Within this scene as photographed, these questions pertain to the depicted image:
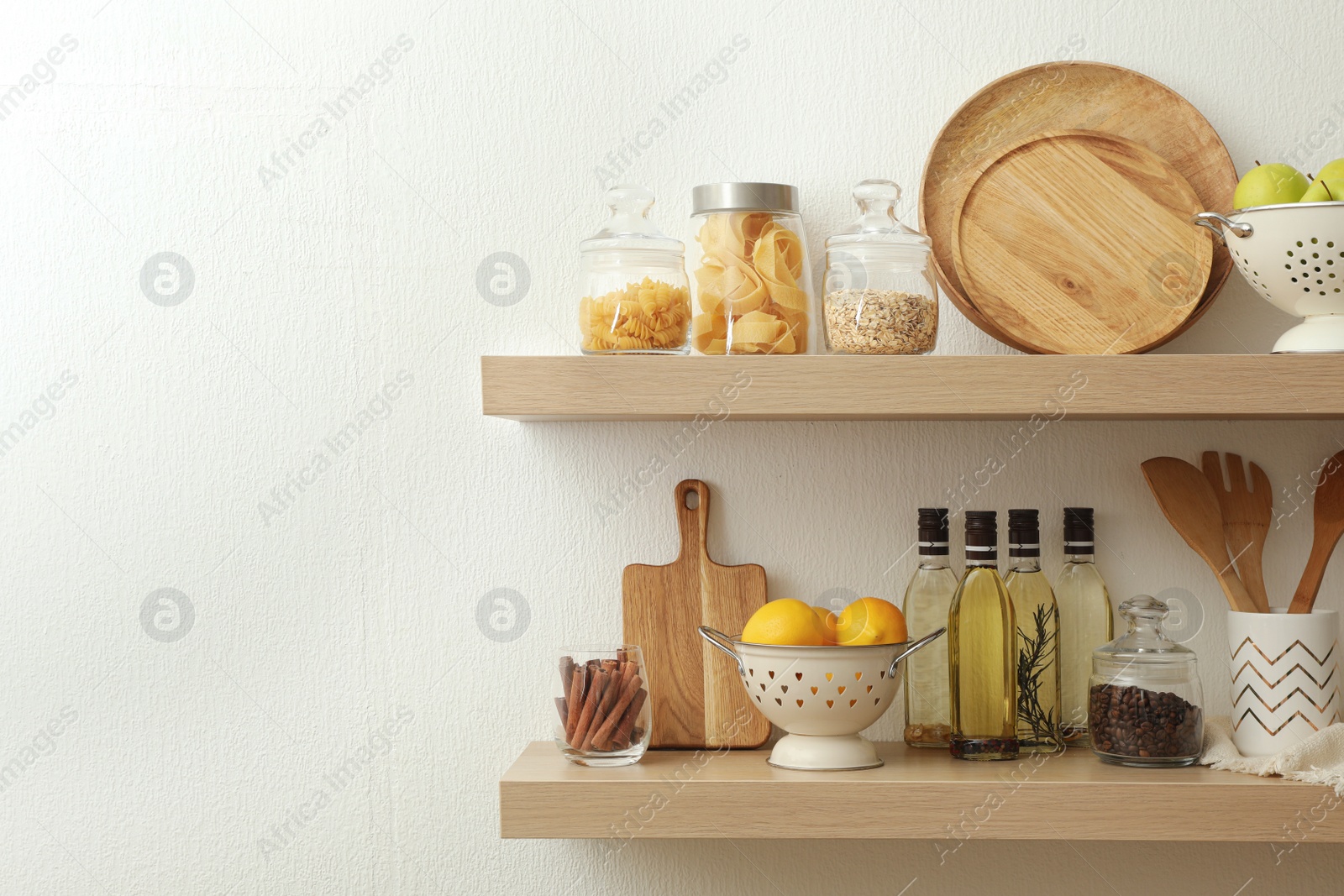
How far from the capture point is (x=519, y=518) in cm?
113

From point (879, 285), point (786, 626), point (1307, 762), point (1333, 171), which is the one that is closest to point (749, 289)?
point (879, 285)

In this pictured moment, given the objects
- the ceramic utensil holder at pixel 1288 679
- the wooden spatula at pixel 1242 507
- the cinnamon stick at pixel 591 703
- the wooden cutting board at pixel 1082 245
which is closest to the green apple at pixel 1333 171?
the wooden cutting board at pixel 1082 245

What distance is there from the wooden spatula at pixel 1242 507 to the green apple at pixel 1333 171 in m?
0.27

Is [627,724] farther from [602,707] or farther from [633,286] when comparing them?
[633,286]

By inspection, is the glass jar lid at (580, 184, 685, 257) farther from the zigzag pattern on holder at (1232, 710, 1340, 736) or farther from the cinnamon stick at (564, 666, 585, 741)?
the zigzag pattern on holder at (1232, 710, 1340, 736)

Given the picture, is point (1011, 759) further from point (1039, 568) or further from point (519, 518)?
point (519, 518)

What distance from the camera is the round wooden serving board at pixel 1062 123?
3.55 feet

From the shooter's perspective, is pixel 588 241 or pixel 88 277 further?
pixel 88 277

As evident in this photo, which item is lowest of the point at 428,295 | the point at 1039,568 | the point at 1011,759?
the point at 1011,759

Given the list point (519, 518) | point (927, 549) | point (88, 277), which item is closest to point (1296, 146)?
point (927, 549)

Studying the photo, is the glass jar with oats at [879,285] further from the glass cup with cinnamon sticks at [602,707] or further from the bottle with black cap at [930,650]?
the glass cup with cinnamon sticks at [602,707]

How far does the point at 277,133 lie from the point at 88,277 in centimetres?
24

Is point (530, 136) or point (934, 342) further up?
point (530, 136)

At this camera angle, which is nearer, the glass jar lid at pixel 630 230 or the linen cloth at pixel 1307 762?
the linen cloth at pixel 1307 762
